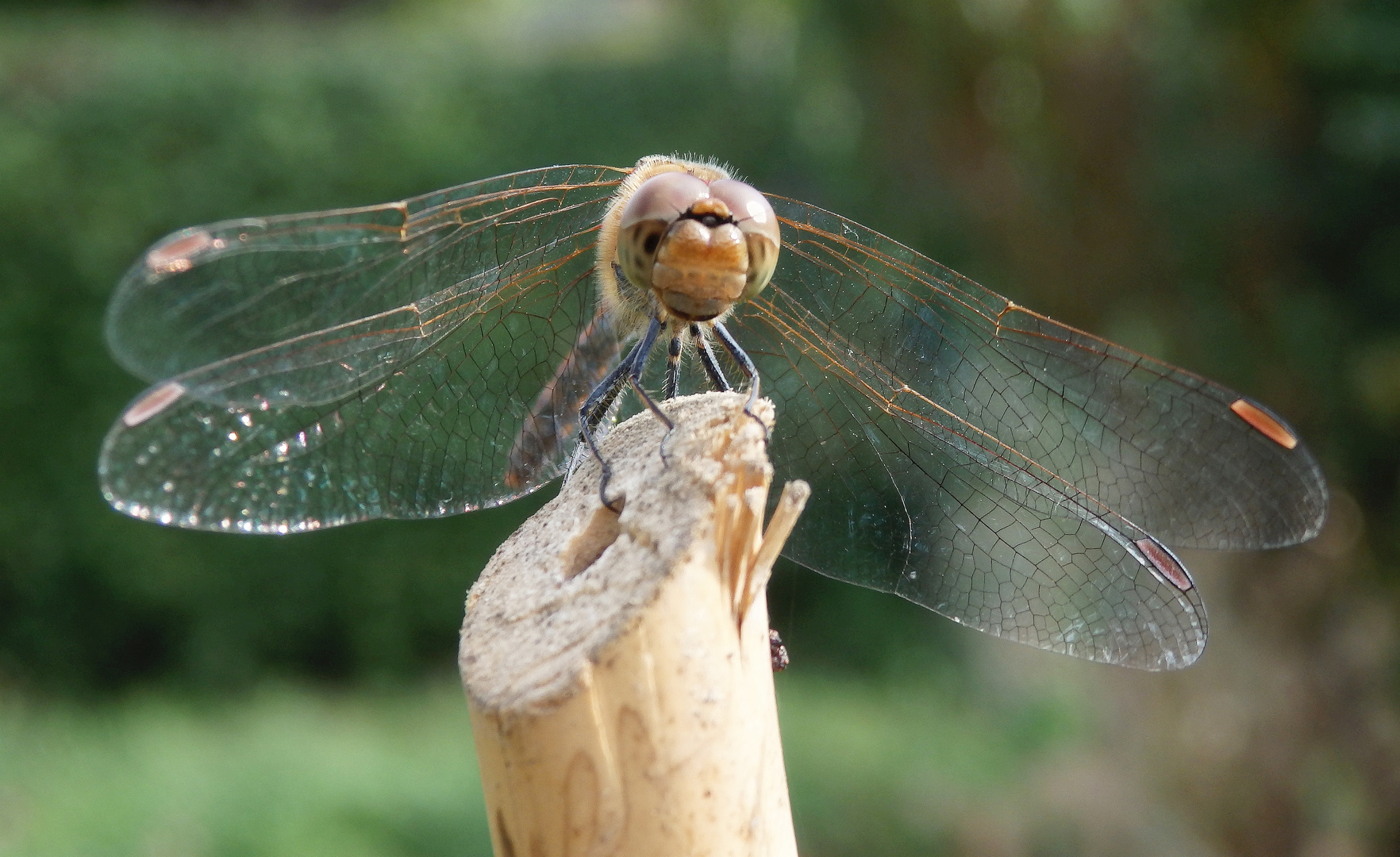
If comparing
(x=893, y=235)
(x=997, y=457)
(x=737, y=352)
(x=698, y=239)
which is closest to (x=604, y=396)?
(x=737, y=352)

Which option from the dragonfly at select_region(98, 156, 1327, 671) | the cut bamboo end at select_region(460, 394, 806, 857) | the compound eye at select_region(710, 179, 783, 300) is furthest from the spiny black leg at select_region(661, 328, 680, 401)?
the cut bamboo end at select_region(460, 394, 806, 857)

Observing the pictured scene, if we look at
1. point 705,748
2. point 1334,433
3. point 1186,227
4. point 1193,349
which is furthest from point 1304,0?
point 705,748

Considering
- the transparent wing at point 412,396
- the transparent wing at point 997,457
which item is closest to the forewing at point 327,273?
the transparent wing at point 412,396

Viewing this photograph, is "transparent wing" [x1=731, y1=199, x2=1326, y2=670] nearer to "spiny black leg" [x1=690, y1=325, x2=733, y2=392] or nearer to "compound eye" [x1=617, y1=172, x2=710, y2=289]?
"spiny black leg" [x1=690, y1=325, x2=733, y2=392]

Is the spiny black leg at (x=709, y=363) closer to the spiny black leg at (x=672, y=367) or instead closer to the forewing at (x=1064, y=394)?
the spiny black leg at (x=672, y=367)

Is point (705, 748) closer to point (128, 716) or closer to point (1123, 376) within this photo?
point (1123, 376)
